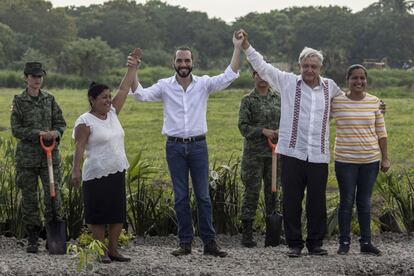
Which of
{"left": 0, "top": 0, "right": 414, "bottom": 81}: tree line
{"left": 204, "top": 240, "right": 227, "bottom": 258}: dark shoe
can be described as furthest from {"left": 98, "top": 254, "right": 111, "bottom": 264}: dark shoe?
{"left": 0, "top": 0, "right": 414, "bottom": 81}: tree line

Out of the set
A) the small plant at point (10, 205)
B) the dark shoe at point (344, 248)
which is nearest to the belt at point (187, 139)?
the dark shoe at point (344, 248)

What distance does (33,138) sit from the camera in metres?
7.31

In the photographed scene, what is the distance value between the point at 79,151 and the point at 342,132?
79.3 inches

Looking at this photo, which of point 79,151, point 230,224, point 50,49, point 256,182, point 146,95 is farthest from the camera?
point 50,49

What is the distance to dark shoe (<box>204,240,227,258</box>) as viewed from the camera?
7012 millimetres

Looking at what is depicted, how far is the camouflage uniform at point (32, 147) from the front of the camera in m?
7.38

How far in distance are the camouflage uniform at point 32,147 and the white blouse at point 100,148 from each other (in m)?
0.75

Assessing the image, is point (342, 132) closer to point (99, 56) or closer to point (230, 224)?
point (230, 224)

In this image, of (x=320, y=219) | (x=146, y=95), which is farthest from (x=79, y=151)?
(x=320, y=219)

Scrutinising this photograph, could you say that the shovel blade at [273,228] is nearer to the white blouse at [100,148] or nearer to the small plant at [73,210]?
the white blouse at [100,148]

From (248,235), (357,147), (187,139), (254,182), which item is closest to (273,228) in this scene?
(248,235)

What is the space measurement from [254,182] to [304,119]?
987 mm

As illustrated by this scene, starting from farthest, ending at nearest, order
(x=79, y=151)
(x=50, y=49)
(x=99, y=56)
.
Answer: (x=50, y=49), (x=99, y=56), (x=79, y=151)

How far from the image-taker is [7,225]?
805 centimetres
